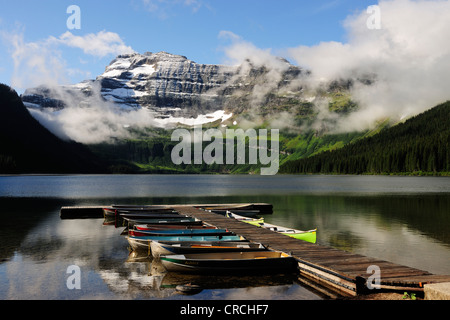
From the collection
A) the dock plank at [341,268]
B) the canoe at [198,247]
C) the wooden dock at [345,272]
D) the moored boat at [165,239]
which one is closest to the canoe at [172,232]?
the moored boat at [165,239]

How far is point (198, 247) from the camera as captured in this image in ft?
93.9

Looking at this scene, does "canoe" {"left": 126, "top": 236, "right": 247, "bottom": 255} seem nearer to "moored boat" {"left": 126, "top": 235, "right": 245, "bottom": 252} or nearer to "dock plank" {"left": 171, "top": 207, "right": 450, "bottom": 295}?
"moored boat" {"left": 126, "top": 235, "right": 245, "bottom": 252}

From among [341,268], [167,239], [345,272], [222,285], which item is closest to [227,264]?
[222,285]

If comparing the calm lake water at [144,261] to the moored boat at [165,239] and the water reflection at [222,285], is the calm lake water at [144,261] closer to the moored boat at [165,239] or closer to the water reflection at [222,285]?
the water reflection at [222,285]

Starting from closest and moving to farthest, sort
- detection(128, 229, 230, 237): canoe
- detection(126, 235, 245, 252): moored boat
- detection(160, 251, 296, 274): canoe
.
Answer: detection(160, 251, 296, 274): canoe < detection(126, 235, 245, 252): moored boat < detection(128, 229, 230, 237): canoe

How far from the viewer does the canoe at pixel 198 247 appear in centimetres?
2752

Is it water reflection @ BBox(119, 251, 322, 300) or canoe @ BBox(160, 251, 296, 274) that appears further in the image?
canoe @ BBox(160, 251, 296, 274)

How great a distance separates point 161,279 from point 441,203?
72638 millimetres

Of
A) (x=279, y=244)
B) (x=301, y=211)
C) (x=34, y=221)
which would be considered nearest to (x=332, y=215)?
(x=301, y=211)

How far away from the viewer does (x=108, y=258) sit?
107ft

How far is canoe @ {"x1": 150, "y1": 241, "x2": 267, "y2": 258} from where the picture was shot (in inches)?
1083

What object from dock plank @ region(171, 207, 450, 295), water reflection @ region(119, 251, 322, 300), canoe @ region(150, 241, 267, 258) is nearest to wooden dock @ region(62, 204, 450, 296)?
dock plank @ region(171, 207, 450, 295)

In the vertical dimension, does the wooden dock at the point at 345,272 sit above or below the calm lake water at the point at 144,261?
above
